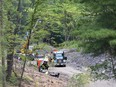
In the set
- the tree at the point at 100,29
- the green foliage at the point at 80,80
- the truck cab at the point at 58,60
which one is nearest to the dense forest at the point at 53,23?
the tree at the point at 100,29

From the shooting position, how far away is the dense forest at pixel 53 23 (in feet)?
33.7

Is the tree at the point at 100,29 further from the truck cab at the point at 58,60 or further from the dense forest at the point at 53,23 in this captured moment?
the truck cab at the point at 58,60

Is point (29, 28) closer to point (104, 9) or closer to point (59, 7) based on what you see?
point (59, 7)

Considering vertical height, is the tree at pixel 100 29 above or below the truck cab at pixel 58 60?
above

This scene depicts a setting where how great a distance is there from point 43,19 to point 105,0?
239 inches

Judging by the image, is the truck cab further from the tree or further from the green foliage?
the tree

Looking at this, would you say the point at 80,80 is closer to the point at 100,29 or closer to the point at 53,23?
the point at 53,23

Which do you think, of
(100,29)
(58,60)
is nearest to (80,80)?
(100,29)

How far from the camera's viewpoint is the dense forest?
10.3 metres

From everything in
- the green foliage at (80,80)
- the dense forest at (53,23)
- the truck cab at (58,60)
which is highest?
the dense forest at (53,23)

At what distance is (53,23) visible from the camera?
54.7 feet

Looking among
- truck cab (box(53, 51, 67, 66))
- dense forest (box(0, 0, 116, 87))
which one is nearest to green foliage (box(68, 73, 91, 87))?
dense forest (box(0, 0, 116, 87))

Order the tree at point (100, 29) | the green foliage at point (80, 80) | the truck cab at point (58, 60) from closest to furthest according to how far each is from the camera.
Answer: the tree at point (100, 29)
the green foliage at point (80, 80)
the truck cab at point (58, 60)

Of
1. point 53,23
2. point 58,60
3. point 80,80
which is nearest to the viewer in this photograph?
point 53,23
